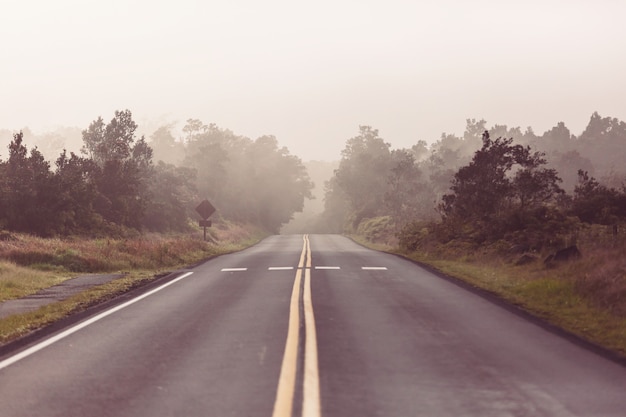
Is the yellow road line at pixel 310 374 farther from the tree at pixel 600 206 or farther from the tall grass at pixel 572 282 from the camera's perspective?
the tree at pixel 600 206

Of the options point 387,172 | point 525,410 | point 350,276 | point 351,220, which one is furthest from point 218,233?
point 525,410

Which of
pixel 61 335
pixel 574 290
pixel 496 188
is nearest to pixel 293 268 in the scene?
pixel 574 290

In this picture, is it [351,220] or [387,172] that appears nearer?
[351,220]

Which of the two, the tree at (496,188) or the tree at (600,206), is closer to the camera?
the tree at (600,206)

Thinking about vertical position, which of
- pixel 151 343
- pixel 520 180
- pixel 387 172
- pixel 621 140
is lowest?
pixel 151 343

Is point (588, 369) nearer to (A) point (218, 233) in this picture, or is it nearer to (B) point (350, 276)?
(B) point (350, 276)

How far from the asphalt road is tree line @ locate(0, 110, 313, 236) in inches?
741

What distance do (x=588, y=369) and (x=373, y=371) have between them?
251cm

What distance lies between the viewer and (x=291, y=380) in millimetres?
6359

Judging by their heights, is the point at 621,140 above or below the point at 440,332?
above

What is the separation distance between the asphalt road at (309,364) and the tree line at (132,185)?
1883 centimetres

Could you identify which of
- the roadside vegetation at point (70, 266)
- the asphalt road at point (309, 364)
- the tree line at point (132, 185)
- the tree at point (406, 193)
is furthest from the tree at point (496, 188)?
the tree at point (406, 193)

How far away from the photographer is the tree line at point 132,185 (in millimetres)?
28875

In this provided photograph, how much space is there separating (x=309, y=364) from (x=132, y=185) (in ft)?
119
